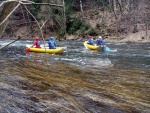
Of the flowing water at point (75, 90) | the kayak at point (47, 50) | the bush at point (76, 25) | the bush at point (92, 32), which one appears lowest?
the flowing water at point (75, 90)

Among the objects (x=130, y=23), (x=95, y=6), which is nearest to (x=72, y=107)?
(x=130, y=23)

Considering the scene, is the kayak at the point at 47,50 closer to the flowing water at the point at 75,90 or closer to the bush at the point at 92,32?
the flowing water at the point at 75,90

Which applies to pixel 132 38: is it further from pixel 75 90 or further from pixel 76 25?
pixel 75 90

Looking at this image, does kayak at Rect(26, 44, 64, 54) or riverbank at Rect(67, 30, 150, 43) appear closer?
kayak at Rect(26, 44, 64, 54)

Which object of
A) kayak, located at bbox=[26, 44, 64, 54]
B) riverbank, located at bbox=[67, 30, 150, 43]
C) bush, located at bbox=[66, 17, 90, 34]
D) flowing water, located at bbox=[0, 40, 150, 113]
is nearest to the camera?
flowing water, located at bbox=[0, 40, 150, 113]

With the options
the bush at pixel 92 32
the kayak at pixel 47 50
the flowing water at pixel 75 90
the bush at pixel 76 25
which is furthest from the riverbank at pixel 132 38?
the flowing water at pixel 75 90

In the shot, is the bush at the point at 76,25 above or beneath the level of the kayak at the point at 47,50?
above

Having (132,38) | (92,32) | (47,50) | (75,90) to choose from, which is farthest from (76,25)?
(75,90)

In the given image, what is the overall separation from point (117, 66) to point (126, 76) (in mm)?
2465

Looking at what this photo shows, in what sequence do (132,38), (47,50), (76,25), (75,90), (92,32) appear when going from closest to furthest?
(75,90), (47,50), (132,38), (92,32), (76,25)

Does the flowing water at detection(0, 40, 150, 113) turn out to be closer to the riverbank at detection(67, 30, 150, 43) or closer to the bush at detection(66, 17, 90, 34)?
the riverbank at detection(67, 30, 150, 43)

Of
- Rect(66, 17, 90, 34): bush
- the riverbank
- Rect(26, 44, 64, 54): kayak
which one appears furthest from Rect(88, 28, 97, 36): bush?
Rect(26, 44, 64, 54): kayak

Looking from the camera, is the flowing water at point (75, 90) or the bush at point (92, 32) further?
the bush at point (92, 32)

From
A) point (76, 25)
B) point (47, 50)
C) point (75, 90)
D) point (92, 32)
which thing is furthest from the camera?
point (76, 25)
